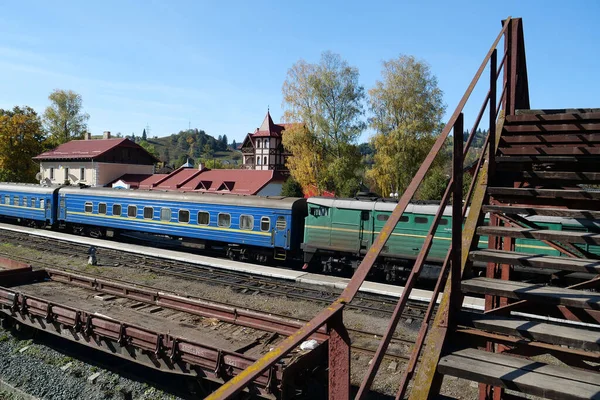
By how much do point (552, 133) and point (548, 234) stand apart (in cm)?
233

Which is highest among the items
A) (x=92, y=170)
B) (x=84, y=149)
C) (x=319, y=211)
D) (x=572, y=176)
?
(x=84, y=149)

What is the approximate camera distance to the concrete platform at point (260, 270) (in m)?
14.8

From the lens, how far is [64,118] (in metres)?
62.1

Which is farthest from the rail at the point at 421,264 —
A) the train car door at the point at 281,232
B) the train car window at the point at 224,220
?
the train car window at the point at 224,220

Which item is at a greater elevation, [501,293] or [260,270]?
[501,293]

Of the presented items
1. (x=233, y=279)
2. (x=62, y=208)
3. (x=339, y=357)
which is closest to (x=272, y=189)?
(x=62, y=208)

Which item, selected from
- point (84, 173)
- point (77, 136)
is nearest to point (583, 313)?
point (84, 173)

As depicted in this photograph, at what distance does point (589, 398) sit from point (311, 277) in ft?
47.4

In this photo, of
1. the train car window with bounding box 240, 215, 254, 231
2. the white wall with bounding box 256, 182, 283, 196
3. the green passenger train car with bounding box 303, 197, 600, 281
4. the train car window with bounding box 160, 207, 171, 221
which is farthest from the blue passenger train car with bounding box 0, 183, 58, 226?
the white wall with bounding box 256, 182, 283, 196

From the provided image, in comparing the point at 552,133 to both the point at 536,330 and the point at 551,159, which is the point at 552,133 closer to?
the point at 551,159

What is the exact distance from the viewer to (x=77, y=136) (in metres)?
63.3

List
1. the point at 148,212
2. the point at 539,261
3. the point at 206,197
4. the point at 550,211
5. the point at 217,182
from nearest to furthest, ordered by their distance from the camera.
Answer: the point at 539,261
the point at 550,211
the point at 206,197
the point at 148,212
the point at 217,182

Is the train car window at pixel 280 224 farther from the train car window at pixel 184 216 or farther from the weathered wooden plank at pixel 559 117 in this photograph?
the weathered wooden plank at pixel 559 117

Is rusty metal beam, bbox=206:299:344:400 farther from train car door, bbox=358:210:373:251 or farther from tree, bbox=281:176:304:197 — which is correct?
tree, bbox=281:176:304:197
